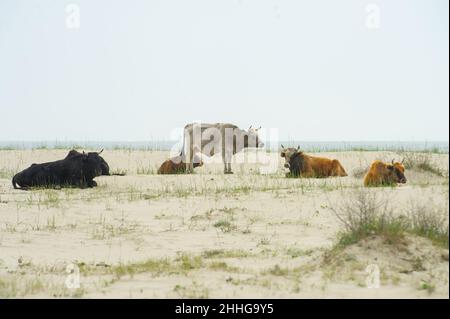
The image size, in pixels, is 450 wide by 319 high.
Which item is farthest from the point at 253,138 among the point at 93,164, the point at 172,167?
the point at 93,164

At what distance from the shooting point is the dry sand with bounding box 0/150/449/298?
652cm

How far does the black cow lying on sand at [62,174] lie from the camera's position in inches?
611

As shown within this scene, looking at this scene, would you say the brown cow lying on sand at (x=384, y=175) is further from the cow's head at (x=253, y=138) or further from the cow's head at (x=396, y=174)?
the cow's head at (x=253, y=138)

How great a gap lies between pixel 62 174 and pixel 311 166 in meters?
6.13

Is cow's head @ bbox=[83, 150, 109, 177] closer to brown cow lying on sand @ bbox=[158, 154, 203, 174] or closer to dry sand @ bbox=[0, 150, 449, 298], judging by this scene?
dry sand @ bbox=[0, 150, 449, 298]

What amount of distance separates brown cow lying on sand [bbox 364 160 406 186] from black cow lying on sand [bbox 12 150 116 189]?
6.63 meters

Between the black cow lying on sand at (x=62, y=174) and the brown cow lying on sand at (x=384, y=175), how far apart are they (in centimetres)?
663

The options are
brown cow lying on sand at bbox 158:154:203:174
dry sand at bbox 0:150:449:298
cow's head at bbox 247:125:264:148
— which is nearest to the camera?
dry sand at bbox 0:150:449:298

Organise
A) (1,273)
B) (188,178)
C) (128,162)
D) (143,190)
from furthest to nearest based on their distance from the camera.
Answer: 1. (128,162)
2. (188,178)
3. (143,190)
4. (1,273)

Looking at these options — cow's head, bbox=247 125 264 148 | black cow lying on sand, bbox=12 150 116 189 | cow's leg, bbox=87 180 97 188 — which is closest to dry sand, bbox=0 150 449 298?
cow's leg, bbox=87 180 97 188
